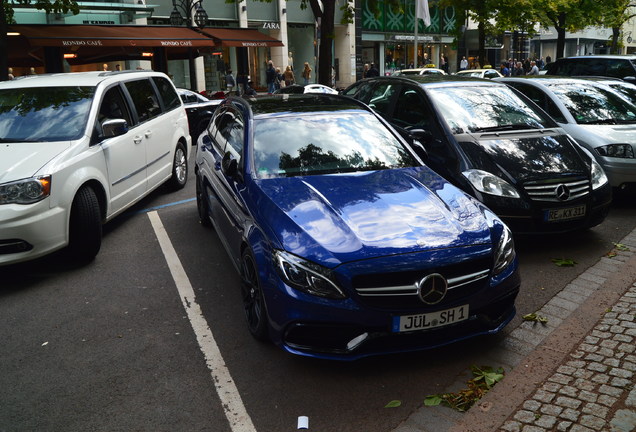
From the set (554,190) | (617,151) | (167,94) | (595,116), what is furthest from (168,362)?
(595,116)

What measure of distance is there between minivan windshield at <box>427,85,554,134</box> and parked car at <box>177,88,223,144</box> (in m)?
8.20

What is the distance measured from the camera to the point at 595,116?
830 cm

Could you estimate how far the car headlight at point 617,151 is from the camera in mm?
7590

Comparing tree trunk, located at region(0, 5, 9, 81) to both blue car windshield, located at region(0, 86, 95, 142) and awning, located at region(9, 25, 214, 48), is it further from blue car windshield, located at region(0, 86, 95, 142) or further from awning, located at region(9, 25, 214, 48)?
blue car windshield, located at region(0, 86, 95, 142)

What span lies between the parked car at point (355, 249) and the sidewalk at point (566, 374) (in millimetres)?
353

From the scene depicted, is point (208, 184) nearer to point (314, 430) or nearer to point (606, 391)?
point (314, 430)

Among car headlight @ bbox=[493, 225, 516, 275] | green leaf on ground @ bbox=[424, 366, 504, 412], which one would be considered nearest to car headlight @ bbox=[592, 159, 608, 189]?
car headlight @ bbox=[493, 225, 516, 275]

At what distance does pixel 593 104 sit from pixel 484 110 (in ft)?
7.92

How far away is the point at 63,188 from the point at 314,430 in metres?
3.56

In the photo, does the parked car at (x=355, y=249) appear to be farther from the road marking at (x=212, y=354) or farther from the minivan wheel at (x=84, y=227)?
the minivan wheel at (x=84, y=227)

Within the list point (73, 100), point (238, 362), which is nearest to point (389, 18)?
point (73, 100)

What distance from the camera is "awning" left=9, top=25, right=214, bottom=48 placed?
62.5 ft

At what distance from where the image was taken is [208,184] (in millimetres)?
6301

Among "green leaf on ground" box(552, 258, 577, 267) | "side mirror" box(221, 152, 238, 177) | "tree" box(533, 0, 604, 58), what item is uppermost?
"tree" box(533, 0, 604, 58)
